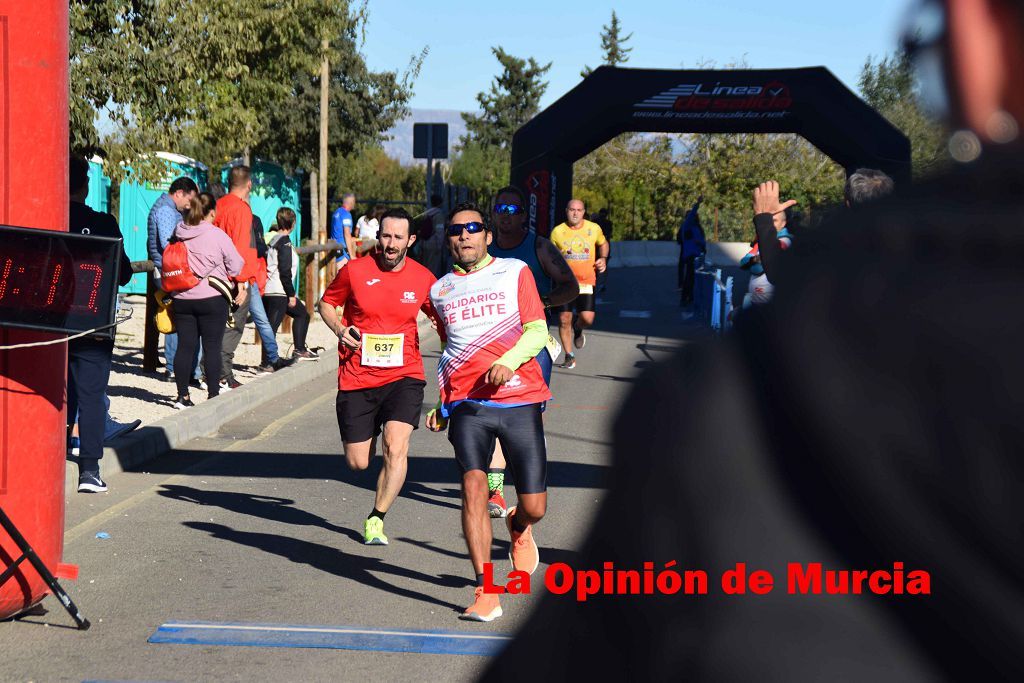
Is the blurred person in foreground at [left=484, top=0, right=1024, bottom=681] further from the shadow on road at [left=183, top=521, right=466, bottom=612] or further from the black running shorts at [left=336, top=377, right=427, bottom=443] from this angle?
the black running shorts at [left=336, top=377, right=427, bottom=443]

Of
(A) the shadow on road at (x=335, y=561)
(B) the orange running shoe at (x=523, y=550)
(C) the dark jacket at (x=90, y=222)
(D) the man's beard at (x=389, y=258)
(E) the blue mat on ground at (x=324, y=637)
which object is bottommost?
(A) the shadow on road at (x=335, y=561)

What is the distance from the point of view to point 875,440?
77 centimetres

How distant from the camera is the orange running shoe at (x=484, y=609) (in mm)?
5520

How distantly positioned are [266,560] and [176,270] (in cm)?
477

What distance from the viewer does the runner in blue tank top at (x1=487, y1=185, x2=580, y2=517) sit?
7855 mm

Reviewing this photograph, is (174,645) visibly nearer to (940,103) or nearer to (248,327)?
(940,103)

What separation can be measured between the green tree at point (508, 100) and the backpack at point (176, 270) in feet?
296

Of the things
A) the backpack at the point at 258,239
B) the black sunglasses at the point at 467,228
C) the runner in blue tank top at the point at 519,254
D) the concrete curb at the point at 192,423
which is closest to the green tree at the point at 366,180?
the concrete curb at the point at 192,423

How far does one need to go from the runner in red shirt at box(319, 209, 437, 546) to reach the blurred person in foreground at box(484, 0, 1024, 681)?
639 cm

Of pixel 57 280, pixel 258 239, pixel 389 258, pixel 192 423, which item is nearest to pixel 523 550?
pixel 389 258

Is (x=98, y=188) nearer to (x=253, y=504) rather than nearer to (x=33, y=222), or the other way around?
(x=253, y=504)

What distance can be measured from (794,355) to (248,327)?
18.3 metres

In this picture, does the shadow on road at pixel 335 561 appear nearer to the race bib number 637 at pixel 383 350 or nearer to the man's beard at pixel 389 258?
the race bib number 637 at pixel 383 350

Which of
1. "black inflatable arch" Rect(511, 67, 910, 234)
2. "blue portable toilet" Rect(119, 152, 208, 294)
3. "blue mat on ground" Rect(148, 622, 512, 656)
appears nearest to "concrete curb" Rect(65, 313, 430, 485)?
"blue mat on ground" Rect(148, 622, 512, 656)
